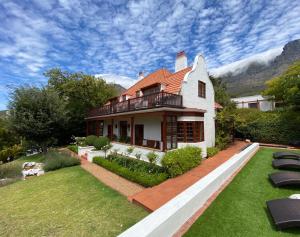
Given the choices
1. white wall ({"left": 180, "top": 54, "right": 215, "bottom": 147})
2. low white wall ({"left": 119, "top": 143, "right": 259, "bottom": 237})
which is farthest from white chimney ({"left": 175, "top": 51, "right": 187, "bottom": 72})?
low white wall ({"left": 119, "top": 143, "right": 259, "bottom": 237})

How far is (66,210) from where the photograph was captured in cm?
651

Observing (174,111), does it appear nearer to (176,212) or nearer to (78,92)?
(176,212)

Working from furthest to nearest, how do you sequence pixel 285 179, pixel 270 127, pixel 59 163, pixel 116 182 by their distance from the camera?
1. pixel 270 127
2. pixel 59 163
3. pixel 116 182
4. pixel 285 179

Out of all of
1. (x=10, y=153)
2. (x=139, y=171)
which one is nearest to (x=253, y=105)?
(x=139, y=171)

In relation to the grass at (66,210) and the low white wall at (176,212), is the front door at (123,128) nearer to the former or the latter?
the grass at (66,210)

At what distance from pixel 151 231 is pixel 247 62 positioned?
187m

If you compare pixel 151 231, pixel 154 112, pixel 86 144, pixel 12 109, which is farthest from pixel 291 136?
pixel 12 109

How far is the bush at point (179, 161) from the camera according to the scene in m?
9.27

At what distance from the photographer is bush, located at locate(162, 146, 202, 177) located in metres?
9.27

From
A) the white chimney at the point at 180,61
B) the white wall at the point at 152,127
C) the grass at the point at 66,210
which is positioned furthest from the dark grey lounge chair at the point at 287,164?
the white chimney at the point at 180,61

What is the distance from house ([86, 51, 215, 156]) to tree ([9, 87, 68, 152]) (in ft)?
19.4

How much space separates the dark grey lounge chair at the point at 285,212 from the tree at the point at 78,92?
1053 inches

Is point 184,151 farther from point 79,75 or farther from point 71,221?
point 79,75

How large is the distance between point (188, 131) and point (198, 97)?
3652 mm
